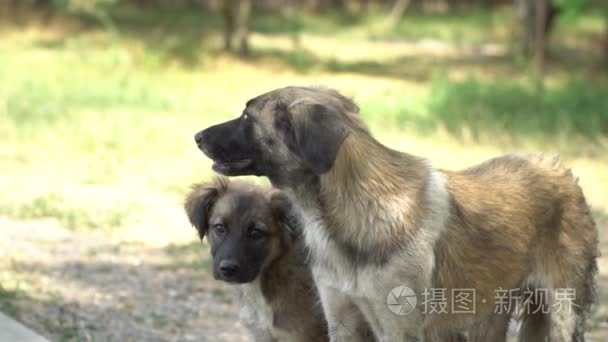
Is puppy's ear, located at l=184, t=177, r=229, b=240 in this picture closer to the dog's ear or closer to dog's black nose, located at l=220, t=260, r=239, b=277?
dog's black nose, located at l=220, t=260, r=239, b=277

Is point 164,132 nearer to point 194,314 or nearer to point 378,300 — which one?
point 194,314

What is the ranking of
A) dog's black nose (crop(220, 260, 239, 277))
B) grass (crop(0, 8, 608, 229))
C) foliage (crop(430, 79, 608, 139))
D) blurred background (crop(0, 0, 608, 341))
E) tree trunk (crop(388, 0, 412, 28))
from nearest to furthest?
dog's black nose (crop(220, 260, 239, 277)) → blurred background (crop(0, 0, 608, 341)) → grass (crop(0, 8, 608, 229)) → foliage (crop(430, 79, 608, 139)) → tree trunk (crop(388, 0, 412, 28))

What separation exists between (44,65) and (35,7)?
7817 mm

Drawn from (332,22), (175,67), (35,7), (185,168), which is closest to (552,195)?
(185,168)

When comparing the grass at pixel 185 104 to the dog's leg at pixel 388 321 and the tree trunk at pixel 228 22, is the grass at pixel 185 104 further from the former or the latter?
the dog's leg at pixel 388 321

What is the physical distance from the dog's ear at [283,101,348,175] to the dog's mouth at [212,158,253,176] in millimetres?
303

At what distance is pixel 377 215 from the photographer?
5.11 metres

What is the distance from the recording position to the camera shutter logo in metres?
5.11

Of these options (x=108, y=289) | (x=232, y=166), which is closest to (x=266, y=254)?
(x=232, y=166)

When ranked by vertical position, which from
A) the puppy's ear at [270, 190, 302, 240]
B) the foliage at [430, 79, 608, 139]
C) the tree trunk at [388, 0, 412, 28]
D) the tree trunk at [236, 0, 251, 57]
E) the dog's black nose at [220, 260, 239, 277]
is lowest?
the tree trunk at [388, 0, 412, 28]

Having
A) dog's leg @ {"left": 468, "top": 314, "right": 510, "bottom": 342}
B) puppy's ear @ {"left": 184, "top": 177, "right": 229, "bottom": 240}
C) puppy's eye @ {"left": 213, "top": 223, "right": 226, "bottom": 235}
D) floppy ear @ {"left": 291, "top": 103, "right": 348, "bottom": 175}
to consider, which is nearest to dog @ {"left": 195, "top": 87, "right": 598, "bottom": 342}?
floppy ear @ {"left": 291, "top": 103, "right": 348, "bottom": 175}

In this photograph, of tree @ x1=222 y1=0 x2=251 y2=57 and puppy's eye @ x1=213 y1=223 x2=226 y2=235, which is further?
tree @ x1=222 y1=0 x2=251 y2=57

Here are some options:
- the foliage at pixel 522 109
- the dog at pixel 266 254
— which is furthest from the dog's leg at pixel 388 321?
the foliage at pixel 522 109

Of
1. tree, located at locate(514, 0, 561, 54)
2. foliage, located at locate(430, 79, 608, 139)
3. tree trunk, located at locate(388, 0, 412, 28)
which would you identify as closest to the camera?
foliage, located at locate(430, 79, 608, 139)
